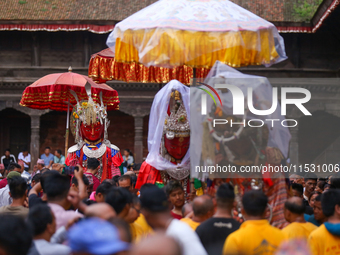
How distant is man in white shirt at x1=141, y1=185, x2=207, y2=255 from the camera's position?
8.92 ft

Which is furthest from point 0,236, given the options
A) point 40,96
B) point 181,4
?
point 40,96

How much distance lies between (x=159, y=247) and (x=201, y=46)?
9.52ft

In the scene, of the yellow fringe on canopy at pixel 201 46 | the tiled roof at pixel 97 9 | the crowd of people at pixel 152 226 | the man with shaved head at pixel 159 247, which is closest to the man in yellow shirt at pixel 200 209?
the crowd of people at pixel 152 226

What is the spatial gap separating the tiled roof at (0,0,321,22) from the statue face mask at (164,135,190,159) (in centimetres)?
1089

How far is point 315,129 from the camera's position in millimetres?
17797

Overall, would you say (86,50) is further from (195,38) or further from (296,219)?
(296,219)

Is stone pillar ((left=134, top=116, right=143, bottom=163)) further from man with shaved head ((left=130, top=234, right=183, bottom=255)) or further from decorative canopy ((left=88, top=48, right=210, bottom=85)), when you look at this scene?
man with shaved head ((left=130, top=234, right=183, bottom=255))

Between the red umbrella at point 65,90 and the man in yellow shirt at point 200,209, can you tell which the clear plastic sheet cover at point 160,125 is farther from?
the red umbrella at point 65,90

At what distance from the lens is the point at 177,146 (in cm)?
569

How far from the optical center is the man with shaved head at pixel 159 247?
1900 millimetres

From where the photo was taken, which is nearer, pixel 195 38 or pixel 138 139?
pixel 195 38

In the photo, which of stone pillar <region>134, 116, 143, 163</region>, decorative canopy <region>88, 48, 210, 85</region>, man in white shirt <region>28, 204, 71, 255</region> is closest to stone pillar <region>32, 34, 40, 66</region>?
stone pillar <region>134, 116, 143, 163</region>

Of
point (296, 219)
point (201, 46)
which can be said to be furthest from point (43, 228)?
point (201, 46)

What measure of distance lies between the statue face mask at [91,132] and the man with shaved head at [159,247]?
5.91 meters
